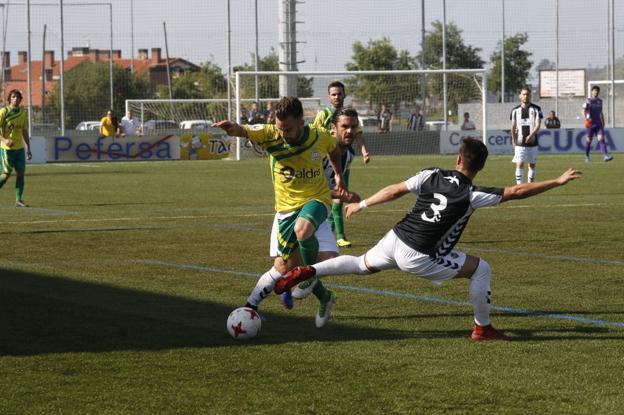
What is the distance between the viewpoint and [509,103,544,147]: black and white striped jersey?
24.8m

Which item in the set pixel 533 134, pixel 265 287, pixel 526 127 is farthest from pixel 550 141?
pixel 265 287

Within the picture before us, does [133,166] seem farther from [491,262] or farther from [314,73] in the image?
[491,262]

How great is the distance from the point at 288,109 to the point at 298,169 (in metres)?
0.57

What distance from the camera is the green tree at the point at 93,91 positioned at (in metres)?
60.5

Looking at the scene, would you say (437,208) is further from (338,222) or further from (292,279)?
(338,222)

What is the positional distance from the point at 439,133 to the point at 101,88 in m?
30.3

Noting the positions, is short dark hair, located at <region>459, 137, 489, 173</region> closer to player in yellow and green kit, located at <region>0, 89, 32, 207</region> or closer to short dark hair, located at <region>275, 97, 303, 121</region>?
short dark hair, located at <region>275, 97, 303, 121</region>

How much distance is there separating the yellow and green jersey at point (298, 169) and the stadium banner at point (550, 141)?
37.0 m

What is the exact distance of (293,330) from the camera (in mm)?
8414

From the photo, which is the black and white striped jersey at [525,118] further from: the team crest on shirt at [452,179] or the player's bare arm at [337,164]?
the team crest on shirt at [452,179]

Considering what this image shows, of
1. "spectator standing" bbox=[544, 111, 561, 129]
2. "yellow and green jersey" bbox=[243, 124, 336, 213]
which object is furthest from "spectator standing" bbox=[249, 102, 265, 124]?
"yellow and green jersey" bbox=[243, 124, 336, 213]

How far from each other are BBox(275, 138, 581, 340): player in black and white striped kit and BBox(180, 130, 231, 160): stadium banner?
3755 cm

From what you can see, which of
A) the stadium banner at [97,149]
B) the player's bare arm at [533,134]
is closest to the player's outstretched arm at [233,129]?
the player's bare arm at [533,134]

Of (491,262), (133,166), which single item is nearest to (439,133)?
(133,166)
